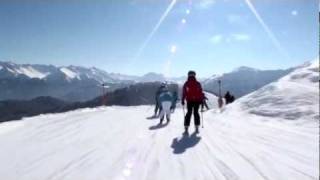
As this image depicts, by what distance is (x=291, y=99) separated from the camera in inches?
778

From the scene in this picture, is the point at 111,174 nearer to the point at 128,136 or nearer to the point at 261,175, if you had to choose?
the point at 261,175

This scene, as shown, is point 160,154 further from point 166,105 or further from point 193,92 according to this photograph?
point 166,105

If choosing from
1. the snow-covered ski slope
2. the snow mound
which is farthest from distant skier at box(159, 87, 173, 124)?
the snow mound

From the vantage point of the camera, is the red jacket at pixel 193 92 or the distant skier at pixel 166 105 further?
the distant skier at pixel 166 105

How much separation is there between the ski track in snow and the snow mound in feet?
9.95

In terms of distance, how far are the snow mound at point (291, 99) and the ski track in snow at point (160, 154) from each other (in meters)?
3.03

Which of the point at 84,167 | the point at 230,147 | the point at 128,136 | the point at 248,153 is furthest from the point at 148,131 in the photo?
the point at 84,167

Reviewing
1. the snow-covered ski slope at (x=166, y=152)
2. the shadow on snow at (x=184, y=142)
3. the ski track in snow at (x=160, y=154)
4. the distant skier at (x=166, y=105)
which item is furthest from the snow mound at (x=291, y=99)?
the shadow on snow at (x=184, y=142)

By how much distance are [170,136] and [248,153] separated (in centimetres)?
386

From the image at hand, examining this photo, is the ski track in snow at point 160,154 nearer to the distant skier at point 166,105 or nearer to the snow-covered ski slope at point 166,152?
the snow-covered ski slope at point 166,152

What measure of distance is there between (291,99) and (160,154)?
39.5ft

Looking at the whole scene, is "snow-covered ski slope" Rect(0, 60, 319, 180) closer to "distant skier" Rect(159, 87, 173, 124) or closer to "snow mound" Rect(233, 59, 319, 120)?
"snow mound" Rect(233, 59, 319, 120)

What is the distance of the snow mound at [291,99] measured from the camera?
17344 millimetres

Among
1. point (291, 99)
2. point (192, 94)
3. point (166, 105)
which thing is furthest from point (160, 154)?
point (291, 99)
